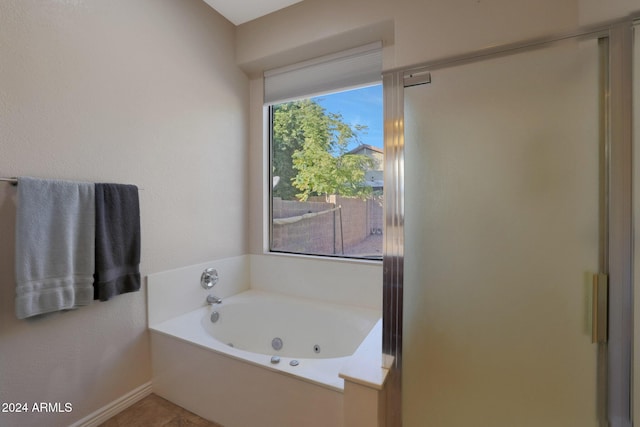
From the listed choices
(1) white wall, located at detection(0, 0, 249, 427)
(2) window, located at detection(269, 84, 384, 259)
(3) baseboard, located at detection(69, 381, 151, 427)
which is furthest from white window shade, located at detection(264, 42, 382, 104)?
(3) baseboard, located at detection(69, 381, 151, 427)

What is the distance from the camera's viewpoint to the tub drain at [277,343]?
86.1 inches

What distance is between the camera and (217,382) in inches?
60.8

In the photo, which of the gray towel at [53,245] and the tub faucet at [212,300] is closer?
the gray towel at [53,245]

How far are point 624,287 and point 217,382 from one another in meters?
1.81

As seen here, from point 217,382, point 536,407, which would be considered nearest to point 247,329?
point 217,382

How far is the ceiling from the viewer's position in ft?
6.89

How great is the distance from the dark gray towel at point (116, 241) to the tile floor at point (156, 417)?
71 centimetres

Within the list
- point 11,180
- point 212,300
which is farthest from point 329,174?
point 11,180

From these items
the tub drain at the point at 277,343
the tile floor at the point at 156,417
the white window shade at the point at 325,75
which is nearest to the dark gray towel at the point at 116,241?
the tile floor at the point at 156,417

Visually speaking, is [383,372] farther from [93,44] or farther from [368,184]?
[93,44]

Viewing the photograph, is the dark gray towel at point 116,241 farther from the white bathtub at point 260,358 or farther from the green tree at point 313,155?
the green tree at point 313,155

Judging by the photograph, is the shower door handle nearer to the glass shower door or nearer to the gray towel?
the glass shower door

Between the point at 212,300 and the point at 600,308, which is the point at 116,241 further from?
the point at 600,308

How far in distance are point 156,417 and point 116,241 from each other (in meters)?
1.02
